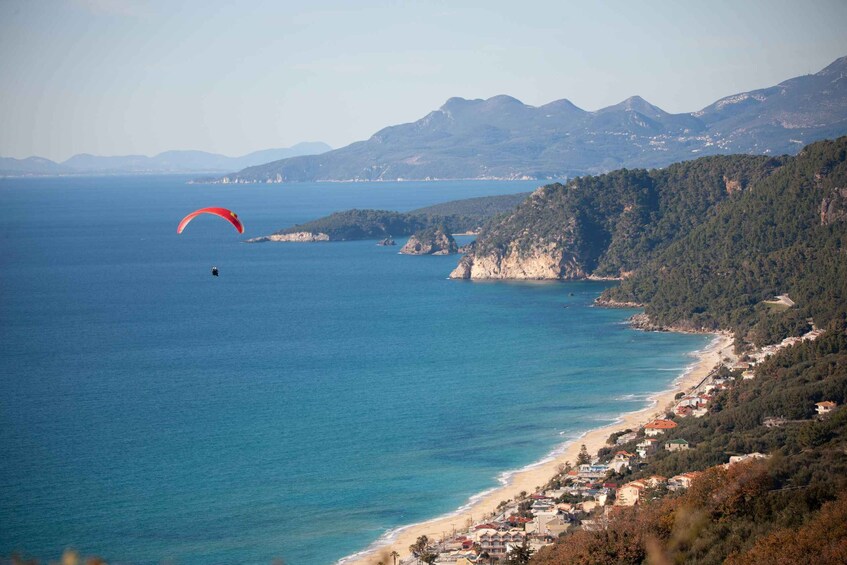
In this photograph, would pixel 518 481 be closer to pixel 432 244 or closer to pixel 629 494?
pixel 629 494

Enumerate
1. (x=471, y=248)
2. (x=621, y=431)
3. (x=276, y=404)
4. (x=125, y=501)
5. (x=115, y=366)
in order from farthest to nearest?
(x=471, y=248) < (x=115, y=366) < (x=276, y=404) < (x=621, y=431) < (x=125, y=501)

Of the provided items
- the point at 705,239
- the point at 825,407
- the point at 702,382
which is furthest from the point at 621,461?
the point at 705,239

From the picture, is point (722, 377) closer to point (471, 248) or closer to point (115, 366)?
point (115, 366)

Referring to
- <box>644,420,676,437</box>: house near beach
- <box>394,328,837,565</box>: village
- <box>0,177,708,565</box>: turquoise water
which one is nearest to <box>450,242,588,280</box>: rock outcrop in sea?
<box>0,177,708,565</box>: turquoise water

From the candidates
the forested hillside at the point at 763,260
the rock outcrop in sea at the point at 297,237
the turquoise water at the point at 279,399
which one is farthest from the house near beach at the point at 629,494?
the rock outcrop in sea at the point at 297,237

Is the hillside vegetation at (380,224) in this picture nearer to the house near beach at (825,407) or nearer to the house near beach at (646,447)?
the house near beach at (646,447)

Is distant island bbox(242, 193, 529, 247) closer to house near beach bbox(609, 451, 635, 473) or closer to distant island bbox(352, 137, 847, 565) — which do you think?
distant island bbox(352, 137, 847, 565)

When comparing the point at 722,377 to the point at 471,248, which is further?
the point at 471,248

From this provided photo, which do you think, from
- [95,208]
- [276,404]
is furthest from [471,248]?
[95,208]
